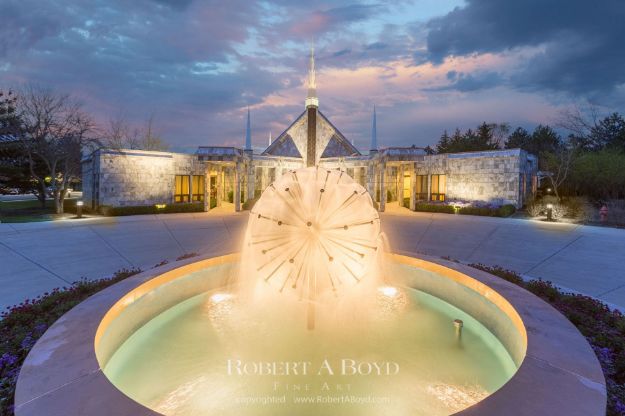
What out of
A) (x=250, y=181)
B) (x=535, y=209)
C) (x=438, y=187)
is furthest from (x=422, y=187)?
(x=250, y=181)

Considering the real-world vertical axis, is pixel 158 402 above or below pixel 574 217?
below

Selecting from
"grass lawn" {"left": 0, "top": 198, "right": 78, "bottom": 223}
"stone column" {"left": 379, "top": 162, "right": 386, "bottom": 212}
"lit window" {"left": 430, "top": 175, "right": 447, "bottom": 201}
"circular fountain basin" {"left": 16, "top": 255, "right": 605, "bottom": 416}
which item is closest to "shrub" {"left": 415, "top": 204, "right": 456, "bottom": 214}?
"stone column" {"left": 379, "top": 162, "right": 386, "bottom": 212}

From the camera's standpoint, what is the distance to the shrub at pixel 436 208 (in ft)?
73.9

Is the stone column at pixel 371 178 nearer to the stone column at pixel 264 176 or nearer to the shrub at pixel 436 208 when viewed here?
the shrub at pixel 436 208

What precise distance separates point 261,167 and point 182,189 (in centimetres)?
758

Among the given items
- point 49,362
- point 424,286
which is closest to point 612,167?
point 424,286

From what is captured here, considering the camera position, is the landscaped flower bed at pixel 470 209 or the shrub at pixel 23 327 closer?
the shrub at pixel 23 327

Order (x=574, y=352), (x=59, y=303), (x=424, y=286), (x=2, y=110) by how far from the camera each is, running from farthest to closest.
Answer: (x=2, y=110) < (x=424, y=286) < (x=59, y=303) < (x=574, y=352)

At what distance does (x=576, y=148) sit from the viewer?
1172 inches

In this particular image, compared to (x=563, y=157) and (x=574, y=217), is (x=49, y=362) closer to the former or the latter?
(x=574, y=217)

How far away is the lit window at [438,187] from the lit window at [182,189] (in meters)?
21.1

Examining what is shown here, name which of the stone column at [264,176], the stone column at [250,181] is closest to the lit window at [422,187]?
the stone column at [264,176]

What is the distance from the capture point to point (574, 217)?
1911 centimetres

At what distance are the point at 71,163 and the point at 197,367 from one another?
25.2 m
